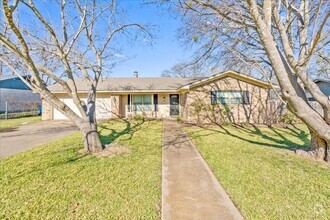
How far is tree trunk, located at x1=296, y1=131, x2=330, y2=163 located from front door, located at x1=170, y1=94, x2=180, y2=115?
1329cm

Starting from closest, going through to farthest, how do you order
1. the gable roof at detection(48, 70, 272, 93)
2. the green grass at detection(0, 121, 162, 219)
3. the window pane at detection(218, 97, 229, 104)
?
the green grass at detection(0, 121, 162, 219) < the window pane at detection(218, 97, 229, 104) < the gable roof at detection(48, 70, 272, 93)

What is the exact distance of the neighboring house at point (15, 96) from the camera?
21.8 metres

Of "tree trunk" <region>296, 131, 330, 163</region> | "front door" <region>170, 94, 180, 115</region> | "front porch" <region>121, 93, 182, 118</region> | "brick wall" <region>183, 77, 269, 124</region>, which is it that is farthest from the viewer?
"front door" <region>170, 94, 180, 115</region>

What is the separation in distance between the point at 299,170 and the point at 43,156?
317 inches

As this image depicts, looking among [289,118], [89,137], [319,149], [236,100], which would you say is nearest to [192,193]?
[89,137]

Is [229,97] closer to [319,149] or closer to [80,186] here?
[319,149]

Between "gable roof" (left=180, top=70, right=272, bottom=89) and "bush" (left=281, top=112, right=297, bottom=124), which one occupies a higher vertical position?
"gable roof" (left=180, top=70, right=272, bottom=89)

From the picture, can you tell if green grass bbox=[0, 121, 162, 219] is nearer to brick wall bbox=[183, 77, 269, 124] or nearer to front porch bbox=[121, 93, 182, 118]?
brick wall bbox=[183, 77, 269, 124]

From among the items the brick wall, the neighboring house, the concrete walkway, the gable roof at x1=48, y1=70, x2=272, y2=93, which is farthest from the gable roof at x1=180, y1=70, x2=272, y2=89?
the neighboring house

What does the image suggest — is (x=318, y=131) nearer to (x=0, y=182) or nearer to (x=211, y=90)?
(x=0, y=182)

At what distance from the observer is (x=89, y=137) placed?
7090 mm

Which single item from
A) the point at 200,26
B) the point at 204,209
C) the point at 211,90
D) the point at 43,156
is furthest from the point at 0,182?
the point at 211,90

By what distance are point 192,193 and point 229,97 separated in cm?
1198

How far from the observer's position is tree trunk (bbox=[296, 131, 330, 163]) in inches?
232
